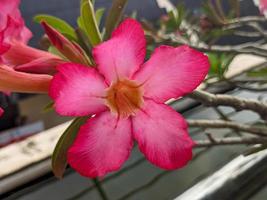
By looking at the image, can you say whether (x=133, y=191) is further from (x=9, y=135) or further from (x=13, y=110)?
(x=13, y=110)

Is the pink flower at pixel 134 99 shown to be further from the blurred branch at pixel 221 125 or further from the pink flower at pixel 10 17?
the blurred branch at pixel 221 125

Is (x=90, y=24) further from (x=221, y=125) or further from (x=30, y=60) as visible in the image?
(x=221, y=125)

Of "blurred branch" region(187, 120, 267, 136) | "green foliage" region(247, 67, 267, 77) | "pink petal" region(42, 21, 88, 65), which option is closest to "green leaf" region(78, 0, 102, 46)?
"pink petal" region(42, 21, 88, 65)

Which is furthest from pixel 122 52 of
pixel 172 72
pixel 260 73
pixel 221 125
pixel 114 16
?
pixel 260 73

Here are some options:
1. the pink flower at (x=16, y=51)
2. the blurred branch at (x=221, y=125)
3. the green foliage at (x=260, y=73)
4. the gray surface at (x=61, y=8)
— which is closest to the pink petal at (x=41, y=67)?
the pink flower at (x=16, y=51)

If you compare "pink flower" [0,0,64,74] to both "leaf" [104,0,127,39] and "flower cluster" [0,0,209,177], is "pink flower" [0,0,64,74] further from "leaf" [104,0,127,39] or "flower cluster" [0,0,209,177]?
"leaf" [104,0,127,39]
